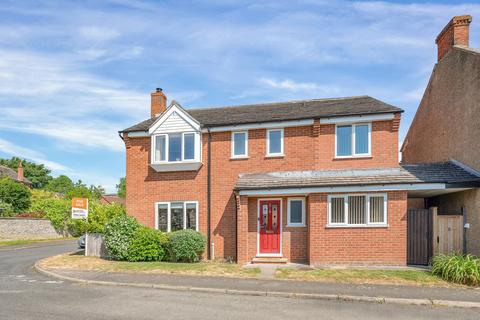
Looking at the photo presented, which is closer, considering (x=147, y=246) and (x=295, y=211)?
(x=147, y=246)

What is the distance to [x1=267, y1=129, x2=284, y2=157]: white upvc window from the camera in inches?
672

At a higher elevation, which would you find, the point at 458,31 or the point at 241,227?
the point at 458,31

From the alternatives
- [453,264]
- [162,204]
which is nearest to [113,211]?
[162,204]

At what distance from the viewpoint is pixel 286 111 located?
18000 millimetres

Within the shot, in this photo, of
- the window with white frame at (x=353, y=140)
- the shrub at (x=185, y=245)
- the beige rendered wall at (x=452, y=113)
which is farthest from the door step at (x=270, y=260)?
the beige rendered wall at (x=452, y=113)

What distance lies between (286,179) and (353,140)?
3399 millimetres

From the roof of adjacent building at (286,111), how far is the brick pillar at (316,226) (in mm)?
3743

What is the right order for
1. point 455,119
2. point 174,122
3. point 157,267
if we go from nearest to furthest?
point 157,267
point 455,119
point 174,122

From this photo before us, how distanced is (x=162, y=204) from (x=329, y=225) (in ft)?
25.8

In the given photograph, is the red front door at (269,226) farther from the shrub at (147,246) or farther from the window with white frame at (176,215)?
the shrub at (147,246)

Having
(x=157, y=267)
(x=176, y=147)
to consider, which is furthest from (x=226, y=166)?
(x=157, y=267)

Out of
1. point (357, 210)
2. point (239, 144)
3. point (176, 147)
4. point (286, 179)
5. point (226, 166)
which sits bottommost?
point (357, 210)

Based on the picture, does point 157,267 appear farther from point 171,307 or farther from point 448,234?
point 448,234

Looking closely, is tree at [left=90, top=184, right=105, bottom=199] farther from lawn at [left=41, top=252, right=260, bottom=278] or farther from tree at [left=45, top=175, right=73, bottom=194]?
lawn at [left=41, top=252, right=260, bottom=278]
